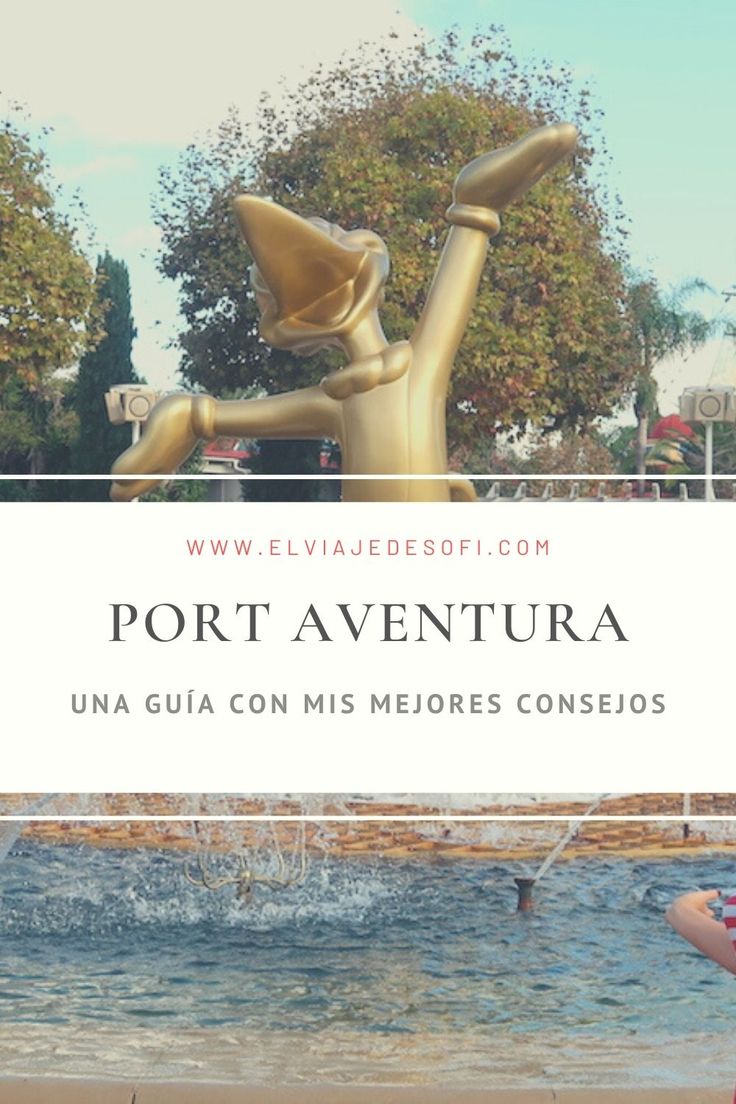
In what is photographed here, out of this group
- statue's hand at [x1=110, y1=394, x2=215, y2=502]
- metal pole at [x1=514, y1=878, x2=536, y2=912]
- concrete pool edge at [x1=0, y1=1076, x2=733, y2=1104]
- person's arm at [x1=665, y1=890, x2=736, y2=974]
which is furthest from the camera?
metal pole at [x1=514, y1=878, x2=536, y2=912]

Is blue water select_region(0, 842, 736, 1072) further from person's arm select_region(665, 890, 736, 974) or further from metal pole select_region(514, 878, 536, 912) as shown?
person's arm select_region(665, 890, 736, 974)

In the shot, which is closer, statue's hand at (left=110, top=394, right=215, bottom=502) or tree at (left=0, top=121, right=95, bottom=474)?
statue's hand at (left=110, top=394, right=215, bottom=502)

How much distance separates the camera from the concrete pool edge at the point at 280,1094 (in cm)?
485

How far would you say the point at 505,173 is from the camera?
7.58 m

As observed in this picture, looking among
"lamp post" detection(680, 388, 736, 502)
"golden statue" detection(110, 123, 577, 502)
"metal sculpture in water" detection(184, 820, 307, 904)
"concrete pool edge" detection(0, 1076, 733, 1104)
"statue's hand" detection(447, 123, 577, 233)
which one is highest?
"statue's hand" detection(447, 123, 577, 233)

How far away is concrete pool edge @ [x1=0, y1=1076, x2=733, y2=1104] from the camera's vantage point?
4.85 meters

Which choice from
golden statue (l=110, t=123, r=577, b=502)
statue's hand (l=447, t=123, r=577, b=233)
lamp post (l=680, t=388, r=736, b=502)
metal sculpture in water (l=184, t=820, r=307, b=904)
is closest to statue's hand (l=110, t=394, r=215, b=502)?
golden statue (l=110, t=123, r=577, b=502)

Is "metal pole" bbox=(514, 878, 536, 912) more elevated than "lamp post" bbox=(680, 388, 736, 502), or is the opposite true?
"lamp post" bbox=(680, 388, 736, 502)

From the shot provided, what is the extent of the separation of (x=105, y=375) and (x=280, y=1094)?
35.6m

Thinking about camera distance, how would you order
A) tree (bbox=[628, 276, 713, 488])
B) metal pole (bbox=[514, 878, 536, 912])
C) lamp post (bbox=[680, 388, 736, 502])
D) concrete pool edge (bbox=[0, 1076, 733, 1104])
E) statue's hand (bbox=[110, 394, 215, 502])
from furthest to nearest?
tree (bbox=[628, 276, 713, 488])
lamp post (bbox=[680, 388, 736, 502])
metal pole (bbox=[514, 878, 536, 912])
statue's hand (bbox=[110, 394, 215, 502])
concrete pool edge (bbox=[0, 1076, 733, 1104])

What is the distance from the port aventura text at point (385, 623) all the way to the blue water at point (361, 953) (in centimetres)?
145

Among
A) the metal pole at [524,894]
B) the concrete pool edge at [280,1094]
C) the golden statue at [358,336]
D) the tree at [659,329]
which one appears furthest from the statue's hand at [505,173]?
the tree at [659,329]

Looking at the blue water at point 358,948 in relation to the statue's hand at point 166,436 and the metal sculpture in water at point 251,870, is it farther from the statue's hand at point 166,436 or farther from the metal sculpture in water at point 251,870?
the statue's hand at point 166,436

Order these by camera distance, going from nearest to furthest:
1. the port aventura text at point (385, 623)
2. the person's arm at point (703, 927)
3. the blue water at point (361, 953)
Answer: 1. the person's arm at point (703, 927)
2. the port aventura text at point (385, 623)
3. the blue water at point (361, 953)
